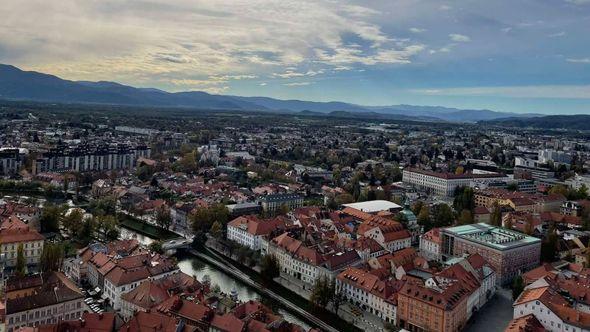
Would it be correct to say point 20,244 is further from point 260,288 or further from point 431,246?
point 431,246

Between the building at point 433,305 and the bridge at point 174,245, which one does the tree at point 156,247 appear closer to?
the bridge at point 174,245

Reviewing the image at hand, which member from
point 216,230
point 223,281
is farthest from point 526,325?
point 216,230

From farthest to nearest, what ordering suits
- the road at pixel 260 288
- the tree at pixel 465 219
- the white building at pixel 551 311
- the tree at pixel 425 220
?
1. the tree at pixel 425 220
2. the tree at pixel 465 219
3. the road at pixel 260 288
4. the white building at pixel 551 311

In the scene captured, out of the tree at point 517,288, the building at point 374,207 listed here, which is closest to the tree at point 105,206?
the building at point 374,207

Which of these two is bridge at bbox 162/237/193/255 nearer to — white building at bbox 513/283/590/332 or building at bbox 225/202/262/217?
building at bbox 225/202/262/217

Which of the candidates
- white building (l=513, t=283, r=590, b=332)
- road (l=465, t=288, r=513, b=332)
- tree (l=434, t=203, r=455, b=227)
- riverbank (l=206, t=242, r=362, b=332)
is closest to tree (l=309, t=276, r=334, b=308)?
riverbank (l=206, t=242, r=362, b=332)

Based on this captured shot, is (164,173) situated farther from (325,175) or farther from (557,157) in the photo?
(557,157)
